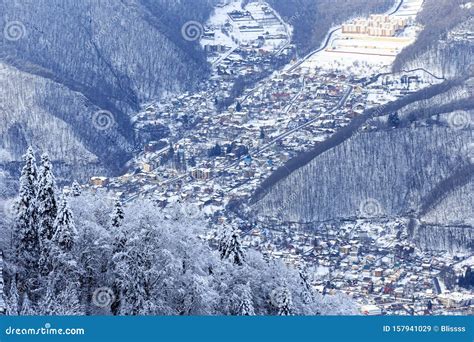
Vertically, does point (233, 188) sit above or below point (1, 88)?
below

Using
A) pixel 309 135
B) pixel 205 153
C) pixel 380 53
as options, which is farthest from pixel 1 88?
pixel 380 53

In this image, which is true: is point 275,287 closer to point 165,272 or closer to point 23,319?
point 165,272

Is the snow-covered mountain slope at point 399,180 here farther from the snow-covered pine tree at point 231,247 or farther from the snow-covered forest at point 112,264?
the snow-covered forest at point 112,264

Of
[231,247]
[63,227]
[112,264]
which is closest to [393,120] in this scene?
[231,247]

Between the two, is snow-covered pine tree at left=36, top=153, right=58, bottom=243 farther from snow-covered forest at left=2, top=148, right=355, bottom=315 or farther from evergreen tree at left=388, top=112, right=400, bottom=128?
evergreen tree at left=388, top=112, right=400, bottom=128

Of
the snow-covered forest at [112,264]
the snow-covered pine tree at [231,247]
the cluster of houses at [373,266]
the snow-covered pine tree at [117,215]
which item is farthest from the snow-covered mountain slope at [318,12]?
the snow-covered pine tree at [117,215]

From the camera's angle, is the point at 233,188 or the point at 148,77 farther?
the point at 148,77
